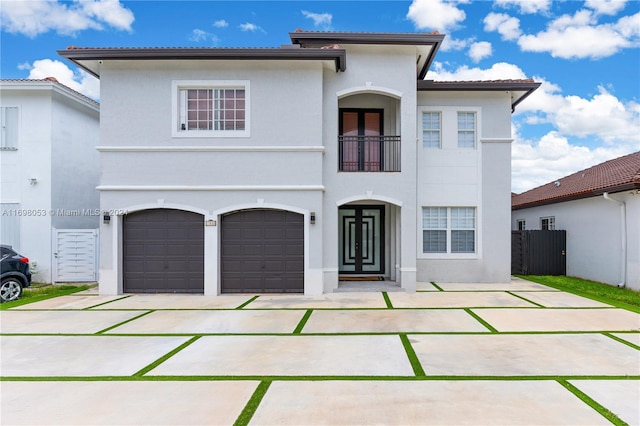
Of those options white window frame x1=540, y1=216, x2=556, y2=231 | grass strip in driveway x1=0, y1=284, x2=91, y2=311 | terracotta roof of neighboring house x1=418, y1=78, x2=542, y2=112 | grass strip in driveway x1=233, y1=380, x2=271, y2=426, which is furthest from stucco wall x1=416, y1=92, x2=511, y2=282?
grass strip in driveway x1=0, y1=284, x2=91, y2=311

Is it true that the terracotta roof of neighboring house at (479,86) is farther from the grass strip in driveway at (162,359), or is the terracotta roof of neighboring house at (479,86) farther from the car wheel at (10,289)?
the car wheel at (10,289)

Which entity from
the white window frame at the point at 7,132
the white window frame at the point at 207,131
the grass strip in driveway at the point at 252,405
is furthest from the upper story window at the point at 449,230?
the white window frame at the point at 7,132

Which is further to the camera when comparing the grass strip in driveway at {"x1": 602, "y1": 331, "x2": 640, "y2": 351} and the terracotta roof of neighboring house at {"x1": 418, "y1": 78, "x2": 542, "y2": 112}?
the terracotta roof of neighboring house at {"x1": 418, "y1": 78, "x2": 542, "y2": 112}

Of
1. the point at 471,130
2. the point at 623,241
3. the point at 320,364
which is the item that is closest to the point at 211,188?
the point at 320,364

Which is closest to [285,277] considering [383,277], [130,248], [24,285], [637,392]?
[383,277]

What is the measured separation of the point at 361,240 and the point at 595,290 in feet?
24.0

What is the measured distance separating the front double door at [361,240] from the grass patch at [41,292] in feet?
28.3

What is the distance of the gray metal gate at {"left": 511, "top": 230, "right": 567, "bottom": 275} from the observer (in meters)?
15.1

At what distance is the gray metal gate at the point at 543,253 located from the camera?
15.1m

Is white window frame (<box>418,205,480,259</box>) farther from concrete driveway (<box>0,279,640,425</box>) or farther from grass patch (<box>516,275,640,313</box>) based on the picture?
concrete driveway (<box>0,279,640,425</box>)

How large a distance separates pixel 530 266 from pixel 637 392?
11.4 metres

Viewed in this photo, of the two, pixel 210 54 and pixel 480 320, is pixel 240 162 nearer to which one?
pixel 210 54

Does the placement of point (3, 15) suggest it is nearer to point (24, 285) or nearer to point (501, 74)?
point (24, 285)

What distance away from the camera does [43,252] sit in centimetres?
1288
